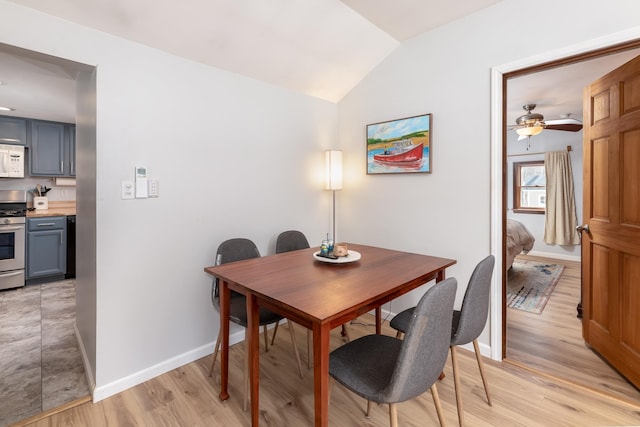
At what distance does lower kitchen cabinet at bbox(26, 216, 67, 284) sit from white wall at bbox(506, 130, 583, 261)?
7.42 metres

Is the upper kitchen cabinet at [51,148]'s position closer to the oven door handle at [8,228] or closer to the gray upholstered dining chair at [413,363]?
the oven door handle at [8,228]

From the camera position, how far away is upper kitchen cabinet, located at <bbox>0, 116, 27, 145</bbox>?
3938 millimetres

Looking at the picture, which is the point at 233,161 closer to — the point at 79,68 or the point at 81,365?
the point at 79,68

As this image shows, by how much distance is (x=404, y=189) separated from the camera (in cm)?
274

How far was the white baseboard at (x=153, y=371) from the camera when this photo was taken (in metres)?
1.84

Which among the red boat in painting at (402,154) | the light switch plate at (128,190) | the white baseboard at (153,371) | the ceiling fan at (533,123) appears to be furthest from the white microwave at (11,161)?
the ceiling fan at (533,123)

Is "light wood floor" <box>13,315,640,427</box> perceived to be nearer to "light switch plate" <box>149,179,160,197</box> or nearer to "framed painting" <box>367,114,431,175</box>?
"light switch plate" <box>149,179,160,197</box>

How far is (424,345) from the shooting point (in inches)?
42.8

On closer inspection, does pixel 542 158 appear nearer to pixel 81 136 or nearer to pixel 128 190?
pixel 128 190

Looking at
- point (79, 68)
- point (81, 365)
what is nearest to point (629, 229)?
point (79, 68)

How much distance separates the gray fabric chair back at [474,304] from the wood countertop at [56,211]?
196 inches

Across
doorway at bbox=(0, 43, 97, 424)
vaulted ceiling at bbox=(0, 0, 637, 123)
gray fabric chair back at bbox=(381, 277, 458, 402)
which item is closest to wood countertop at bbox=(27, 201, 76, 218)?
vaulted ceiling at bbox=(0, 0, 637, 123)

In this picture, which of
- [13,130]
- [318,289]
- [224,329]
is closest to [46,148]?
[13,130]

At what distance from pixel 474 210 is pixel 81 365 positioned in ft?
10.2
